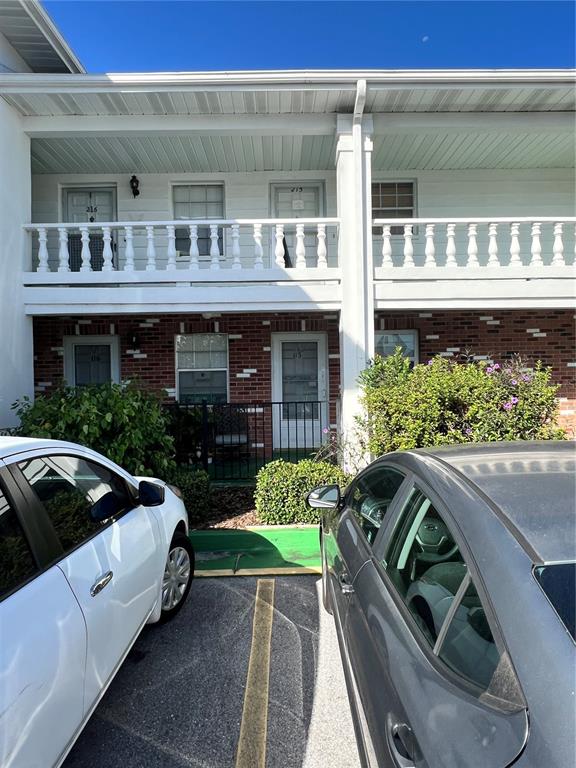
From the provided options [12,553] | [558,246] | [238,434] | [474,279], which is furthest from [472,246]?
[12,553]

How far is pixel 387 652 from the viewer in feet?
4.98

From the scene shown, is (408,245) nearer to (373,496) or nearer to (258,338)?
(258,338)

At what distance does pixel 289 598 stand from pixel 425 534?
2.18m

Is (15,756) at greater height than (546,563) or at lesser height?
lesser

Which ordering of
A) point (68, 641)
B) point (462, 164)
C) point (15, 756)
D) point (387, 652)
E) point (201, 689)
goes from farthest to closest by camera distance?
point (462, 164) → point (201, 689) → point (68, 641) → point (387, 652) → point (15, 756)

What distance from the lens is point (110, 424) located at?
4.99 m

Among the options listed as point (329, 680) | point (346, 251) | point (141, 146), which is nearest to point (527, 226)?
point (346, 251)

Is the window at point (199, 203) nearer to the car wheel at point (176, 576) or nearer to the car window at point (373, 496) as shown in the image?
the car wheel at point (176, 576)

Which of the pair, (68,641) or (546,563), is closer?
(546,563)

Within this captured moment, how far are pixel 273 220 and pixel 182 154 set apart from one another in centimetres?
237

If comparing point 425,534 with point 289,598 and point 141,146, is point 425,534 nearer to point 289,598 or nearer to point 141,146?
point 289,598

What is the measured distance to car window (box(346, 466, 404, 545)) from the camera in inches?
87.0

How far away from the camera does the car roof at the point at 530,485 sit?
1244 mm

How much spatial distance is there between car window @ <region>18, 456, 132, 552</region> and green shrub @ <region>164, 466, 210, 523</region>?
2512 millimetres
